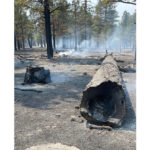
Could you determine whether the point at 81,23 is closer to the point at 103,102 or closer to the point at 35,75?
the point at 35,75

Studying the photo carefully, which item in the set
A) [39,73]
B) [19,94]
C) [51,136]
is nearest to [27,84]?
[39,73]

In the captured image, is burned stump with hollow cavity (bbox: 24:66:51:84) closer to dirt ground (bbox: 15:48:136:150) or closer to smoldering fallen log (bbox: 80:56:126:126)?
dirt ground (bbox: 15:48:136:150)

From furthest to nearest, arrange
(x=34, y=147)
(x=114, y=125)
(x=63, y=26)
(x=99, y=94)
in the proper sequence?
(x=63, y=26) < (x=99, y=94) < (x=114, y=125) < (x=34, y=147)

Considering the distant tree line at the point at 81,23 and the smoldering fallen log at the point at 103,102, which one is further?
the distant tree line at the point at 81,23

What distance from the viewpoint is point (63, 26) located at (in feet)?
128

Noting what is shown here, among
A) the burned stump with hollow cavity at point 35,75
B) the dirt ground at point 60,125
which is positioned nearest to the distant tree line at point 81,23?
the burned stump with hollow cavity at point 35,75

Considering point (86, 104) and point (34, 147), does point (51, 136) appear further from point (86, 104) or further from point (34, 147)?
point (86, 104)

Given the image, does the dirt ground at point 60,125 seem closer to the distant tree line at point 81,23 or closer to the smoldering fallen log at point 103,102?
the smoldering fallen log at point 103,102

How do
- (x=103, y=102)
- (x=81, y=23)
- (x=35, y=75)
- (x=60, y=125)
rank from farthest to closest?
1. (x=81, y=23)
2. (x=35, y=75)
3. (x=103, y=102)
4. (x=60, y=125)

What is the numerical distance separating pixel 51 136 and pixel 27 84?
4.82 m

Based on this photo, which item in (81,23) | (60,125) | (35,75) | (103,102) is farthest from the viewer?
(81,23)

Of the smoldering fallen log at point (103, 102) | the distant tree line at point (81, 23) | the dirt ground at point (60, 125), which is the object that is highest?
the distant tree line at point (81, 23)

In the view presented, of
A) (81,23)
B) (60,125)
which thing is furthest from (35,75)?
(81,23)

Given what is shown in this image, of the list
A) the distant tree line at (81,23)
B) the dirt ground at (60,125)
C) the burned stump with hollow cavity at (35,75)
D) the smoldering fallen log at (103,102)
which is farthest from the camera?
the distant tree line at (81,23)
